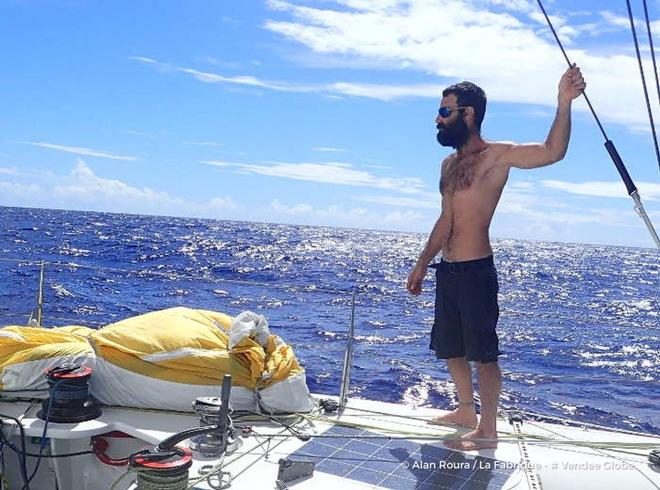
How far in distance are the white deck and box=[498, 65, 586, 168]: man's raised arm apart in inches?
56.2

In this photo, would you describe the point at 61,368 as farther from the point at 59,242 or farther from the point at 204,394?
the point at 59,242

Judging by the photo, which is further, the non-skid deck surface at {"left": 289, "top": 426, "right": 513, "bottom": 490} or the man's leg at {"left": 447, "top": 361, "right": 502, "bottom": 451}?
the man's leg at {"left": 447, "top": 361, "right": 502, "bottom": 451}

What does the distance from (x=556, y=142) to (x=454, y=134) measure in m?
0.61

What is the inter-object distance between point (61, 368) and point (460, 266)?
2146mm

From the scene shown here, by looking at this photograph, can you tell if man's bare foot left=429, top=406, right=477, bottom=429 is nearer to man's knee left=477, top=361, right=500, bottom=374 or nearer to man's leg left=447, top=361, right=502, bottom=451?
man's leg left=447, top=361, right=502, bottom=451

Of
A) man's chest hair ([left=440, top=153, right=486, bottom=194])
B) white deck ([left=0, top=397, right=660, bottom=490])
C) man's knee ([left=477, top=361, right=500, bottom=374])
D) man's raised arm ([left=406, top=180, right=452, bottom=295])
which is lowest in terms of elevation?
white deck ([left=0, top=397, right=660, bottom=490])

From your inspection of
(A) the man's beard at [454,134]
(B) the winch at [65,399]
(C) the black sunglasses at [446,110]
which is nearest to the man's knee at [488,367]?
(A) the man's beard at [454,134]

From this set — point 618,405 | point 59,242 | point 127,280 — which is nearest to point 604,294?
point 127,280

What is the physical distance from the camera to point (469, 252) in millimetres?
3707

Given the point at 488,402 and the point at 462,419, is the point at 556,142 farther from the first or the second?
the point at 462,419

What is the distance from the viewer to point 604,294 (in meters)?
30.0

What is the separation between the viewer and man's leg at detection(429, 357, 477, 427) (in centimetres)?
389

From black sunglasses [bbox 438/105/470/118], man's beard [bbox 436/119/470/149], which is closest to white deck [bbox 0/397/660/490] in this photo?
man's beard [bbox 436/119/470/149]

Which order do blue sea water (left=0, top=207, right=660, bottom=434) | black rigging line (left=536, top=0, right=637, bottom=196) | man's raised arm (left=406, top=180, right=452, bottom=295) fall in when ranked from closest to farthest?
black rigging line (left=536, top=0, right=637, bottom=196), man's raised arm (left=406, top=180, right=452, bottom=295), blue sea water (left=0, top=207, right=660, bottom=434)
